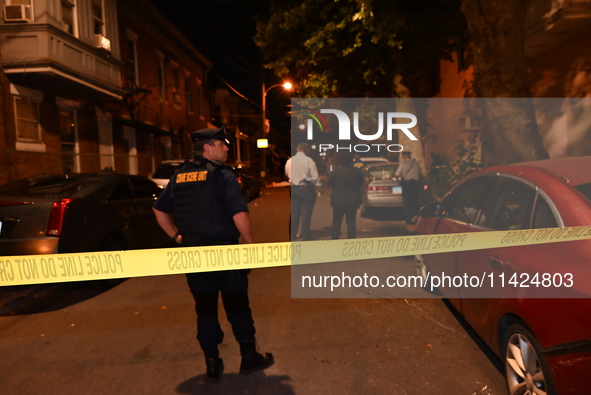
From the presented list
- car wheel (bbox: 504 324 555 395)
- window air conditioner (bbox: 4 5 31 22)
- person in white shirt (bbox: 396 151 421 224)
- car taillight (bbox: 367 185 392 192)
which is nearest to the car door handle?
car wheel (bbox: 504 324 555 395)

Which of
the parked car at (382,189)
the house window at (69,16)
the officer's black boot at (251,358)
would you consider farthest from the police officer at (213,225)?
the house window at (69,16)

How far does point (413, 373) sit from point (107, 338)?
112 inches

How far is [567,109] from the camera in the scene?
34.7 feet

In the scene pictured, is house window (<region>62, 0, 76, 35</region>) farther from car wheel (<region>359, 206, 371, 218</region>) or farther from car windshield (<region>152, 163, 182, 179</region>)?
car wheel (<region>359, 206, 371, 218</region>)

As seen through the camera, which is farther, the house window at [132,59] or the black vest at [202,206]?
the house window at [132,59]

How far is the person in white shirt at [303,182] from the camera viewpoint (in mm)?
7648

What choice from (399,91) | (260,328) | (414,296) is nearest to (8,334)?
(260,328)

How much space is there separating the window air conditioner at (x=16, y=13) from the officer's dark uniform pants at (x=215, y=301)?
1108cm

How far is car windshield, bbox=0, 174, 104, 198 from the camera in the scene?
218 inches

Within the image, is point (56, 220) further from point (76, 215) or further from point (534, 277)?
point (534, 277)

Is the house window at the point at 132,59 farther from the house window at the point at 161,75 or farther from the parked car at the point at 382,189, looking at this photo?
the parked car at the point at 382,189

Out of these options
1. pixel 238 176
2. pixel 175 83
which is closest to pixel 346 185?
pixel 238 176

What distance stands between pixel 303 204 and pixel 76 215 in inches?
149

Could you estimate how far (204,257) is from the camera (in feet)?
10.8
